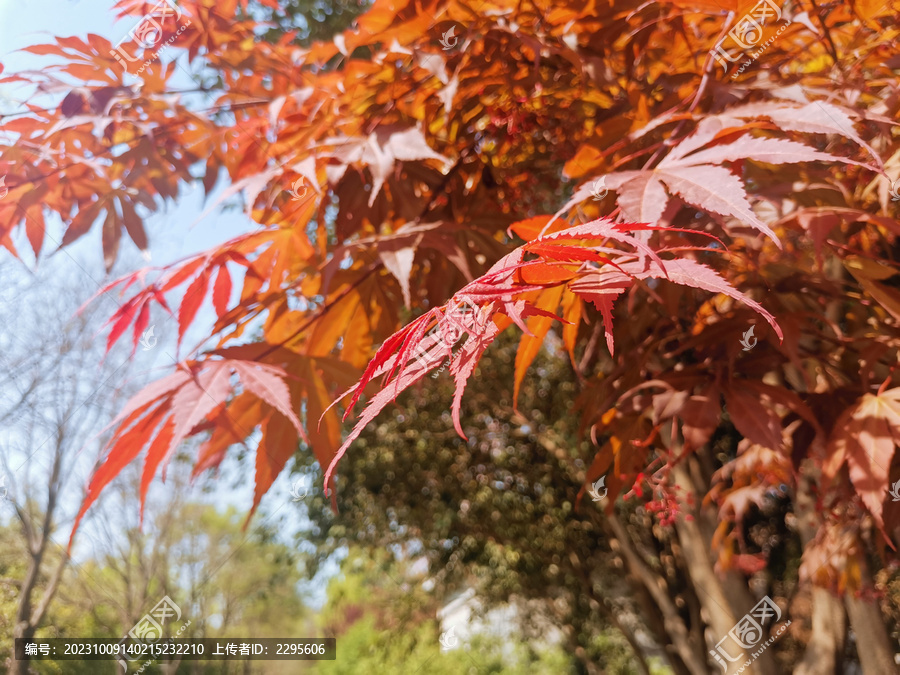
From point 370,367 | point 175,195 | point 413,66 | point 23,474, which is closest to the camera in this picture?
point 370,367

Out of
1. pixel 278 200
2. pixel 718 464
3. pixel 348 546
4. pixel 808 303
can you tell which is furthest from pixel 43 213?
pixel 718 464

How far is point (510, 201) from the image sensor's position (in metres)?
0.89

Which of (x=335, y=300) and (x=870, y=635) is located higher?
(x=335, y=300)

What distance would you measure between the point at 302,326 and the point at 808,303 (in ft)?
2.07

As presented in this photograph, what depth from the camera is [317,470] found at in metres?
2.00

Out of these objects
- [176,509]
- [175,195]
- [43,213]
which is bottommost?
[176,509]

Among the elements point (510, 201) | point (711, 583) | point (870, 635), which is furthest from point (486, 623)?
point (510, 201)

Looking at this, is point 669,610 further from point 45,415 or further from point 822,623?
point 45,415

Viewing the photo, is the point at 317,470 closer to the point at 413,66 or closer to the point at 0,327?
the point at 0,327

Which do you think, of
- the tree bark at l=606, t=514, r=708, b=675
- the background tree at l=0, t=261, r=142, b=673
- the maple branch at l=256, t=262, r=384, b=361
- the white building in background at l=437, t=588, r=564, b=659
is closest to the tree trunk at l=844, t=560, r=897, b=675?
the tree bark at l=606, t=514, r=708, b=675

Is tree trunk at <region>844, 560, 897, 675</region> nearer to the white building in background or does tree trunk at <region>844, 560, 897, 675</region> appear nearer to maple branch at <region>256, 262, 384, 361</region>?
maple branch at <region>256, 262, 384, 361</region>

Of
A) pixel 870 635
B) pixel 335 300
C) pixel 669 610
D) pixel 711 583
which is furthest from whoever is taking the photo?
pixel 669 610

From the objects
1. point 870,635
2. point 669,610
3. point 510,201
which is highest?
point 510,201

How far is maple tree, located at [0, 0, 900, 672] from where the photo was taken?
524mm
